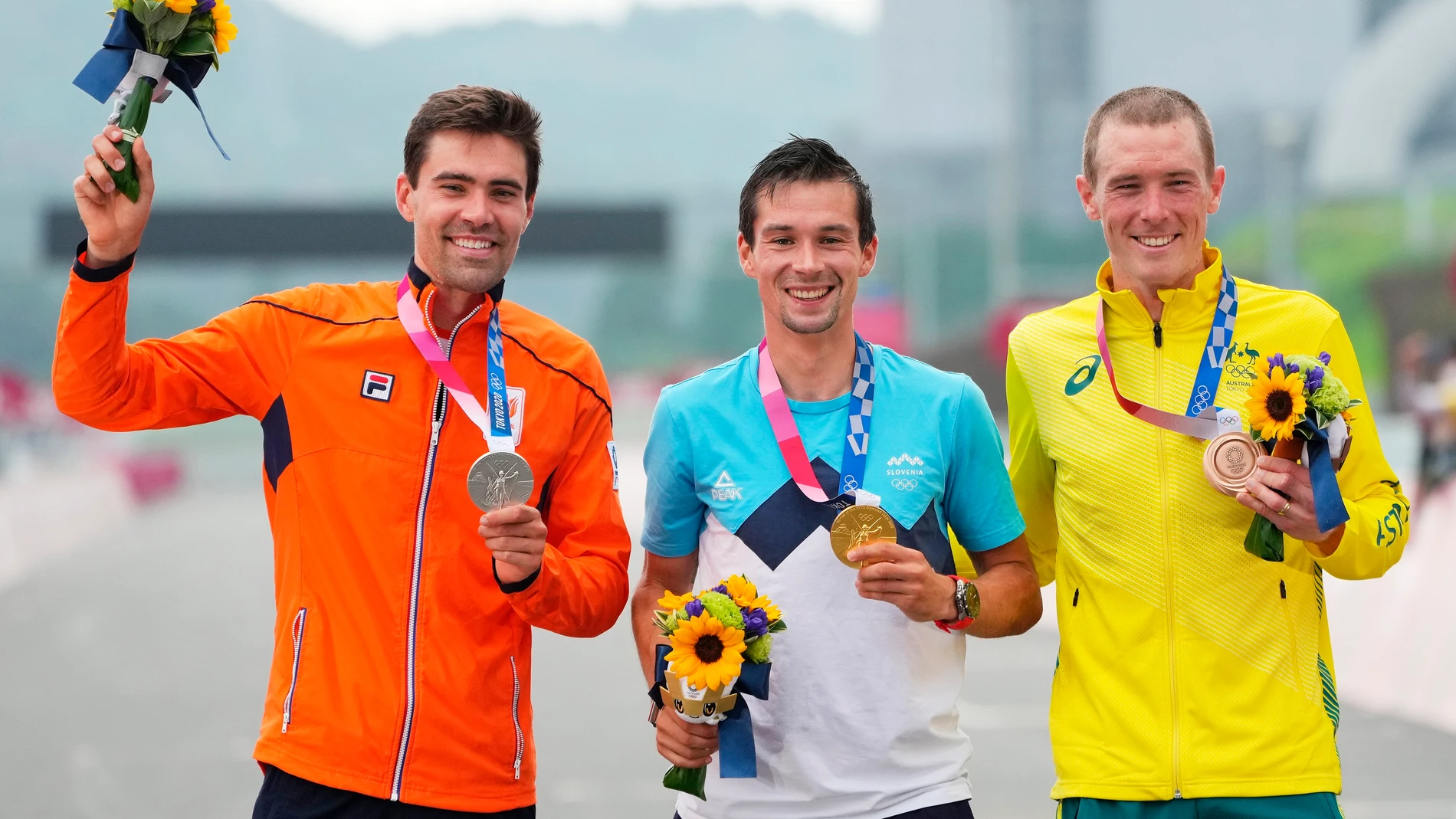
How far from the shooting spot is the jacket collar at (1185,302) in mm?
3264

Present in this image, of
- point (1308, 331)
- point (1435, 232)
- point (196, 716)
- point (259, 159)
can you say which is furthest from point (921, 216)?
point (1308, 331)

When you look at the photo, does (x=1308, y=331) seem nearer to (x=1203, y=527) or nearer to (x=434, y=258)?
(x=1203, y=527)

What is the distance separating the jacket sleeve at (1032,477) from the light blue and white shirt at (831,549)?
0.76 ft

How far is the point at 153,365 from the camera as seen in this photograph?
3.14 m

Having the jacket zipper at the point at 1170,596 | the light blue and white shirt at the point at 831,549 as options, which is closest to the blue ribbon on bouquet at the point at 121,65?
the light blue and white shirt at the point at 831,549

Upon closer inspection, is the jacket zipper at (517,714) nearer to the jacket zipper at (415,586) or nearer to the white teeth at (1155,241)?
the jacket zipper at (415,586)

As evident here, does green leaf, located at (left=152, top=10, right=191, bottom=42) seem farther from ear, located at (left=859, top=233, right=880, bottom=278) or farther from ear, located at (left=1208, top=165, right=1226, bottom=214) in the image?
ear, located at (left=1208, top=165, right=1226, bottom=214)

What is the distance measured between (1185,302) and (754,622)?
49.6 inches

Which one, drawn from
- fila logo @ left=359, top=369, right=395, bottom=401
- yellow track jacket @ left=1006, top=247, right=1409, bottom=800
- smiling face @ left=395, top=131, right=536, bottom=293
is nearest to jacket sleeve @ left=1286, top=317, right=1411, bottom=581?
yellow track jacket @ left=1006, top=247, right=1409, bottom=800

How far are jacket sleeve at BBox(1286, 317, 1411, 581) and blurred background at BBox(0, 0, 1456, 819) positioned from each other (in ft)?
13.9

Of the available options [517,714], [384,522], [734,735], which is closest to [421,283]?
[384,522]

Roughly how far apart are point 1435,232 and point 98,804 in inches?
1308

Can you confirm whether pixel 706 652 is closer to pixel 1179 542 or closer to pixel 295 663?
pixel 295 663

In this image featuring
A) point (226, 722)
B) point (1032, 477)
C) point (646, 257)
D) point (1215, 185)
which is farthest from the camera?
point (646, 257)
